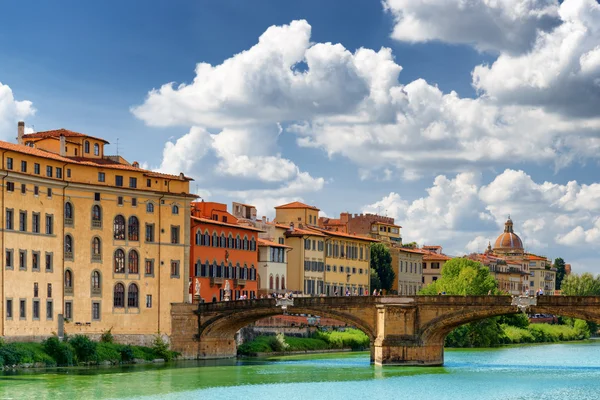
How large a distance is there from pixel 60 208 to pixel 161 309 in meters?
11.1

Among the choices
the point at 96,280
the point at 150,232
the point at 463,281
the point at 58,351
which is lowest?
the point at 58,351

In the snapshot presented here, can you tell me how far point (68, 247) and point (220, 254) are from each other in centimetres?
1980

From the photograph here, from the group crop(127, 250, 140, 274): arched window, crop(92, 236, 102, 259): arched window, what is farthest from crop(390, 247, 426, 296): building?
crop(92, 236, 102, 259): arched window

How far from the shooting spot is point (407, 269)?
477 ft

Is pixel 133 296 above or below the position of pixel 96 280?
below

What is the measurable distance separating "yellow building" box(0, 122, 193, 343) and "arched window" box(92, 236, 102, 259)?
0.08 m

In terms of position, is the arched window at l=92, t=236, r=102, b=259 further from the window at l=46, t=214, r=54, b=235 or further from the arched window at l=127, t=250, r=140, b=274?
the window at l=46, t=214, r=54, b=235

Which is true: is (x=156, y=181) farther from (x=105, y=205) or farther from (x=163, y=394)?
(x=163, y=394)

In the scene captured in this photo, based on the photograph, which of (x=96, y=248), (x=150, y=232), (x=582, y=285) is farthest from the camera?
(x=582, y=285)

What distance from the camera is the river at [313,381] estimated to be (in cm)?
6172

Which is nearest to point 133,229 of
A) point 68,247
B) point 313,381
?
point 68,247

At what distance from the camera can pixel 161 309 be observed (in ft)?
279

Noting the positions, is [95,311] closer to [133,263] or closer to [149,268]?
[133,263]

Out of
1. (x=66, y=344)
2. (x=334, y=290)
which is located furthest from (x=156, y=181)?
(x=334, y=290)
